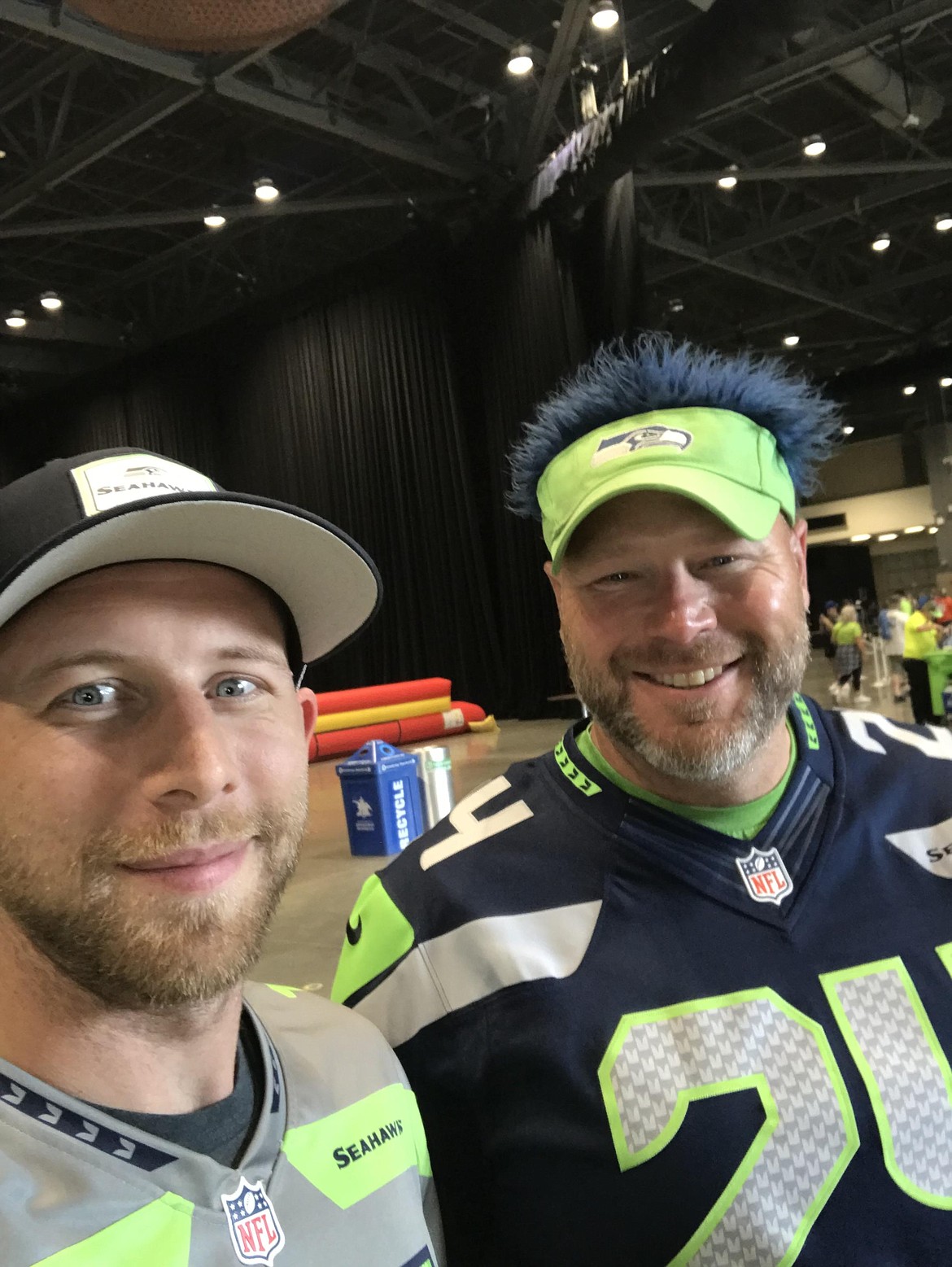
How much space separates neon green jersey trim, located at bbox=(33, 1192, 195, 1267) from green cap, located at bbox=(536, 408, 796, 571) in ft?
2.97

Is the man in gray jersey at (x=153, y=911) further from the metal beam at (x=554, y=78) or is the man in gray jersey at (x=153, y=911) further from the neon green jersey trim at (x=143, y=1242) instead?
the metal beam at (x=554, y=78)

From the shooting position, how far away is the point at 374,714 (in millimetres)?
11148

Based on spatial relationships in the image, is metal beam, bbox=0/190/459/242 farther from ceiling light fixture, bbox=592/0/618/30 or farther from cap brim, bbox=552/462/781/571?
cap brim, bbox=552/462/781/571

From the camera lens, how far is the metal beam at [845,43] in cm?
805

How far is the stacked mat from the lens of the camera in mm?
10898

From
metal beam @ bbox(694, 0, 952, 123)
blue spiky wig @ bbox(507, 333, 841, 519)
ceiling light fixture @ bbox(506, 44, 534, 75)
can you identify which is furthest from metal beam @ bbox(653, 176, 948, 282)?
blue spiky wig @ bbox(507, 333, 841, 519)

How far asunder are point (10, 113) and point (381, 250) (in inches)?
195

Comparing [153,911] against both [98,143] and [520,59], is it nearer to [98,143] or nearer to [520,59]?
[520,59]

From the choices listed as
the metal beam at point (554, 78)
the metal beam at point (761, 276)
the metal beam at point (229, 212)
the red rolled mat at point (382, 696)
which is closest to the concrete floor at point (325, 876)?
the red rolled mat at point (382, 696)

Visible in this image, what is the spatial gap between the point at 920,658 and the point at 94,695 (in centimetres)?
862

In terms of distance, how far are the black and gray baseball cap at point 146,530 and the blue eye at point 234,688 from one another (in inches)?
5.4

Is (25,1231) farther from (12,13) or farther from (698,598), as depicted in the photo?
(12,13)

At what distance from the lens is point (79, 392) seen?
659 inches

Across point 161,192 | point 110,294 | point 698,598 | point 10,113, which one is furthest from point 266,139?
point 698,598
